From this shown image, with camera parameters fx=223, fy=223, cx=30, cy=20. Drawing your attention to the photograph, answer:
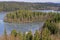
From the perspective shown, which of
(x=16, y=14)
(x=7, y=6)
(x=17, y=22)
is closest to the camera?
(x=7, y=6)

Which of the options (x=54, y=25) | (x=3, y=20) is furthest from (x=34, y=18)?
(x=54, y=25)

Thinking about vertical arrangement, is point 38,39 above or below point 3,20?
above

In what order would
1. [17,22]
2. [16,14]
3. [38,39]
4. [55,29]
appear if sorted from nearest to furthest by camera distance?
1. [38,39]
2. [55,29]
3. [17,22]
4. [16,14]

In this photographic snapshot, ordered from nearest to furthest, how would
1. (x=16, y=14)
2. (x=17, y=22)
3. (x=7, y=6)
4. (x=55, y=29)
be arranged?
(x=55, y=29) < (x=7, y=6) < (x=17, y=22) < (x=16, y=14)

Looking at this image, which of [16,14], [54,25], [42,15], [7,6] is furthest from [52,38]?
[16,14]

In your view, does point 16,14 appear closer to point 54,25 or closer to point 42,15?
point 42,15

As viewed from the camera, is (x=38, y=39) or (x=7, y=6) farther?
(x=7, y=6)

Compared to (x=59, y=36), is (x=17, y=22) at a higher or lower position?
lower

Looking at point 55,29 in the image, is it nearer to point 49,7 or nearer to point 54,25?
point 54,25

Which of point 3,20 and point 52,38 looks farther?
point 3,20
